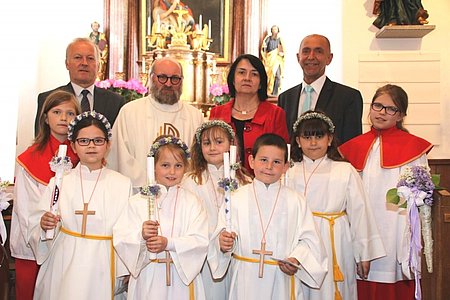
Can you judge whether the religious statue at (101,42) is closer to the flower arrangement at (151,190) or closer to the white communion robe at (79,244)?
the white communion robe at (79,244)

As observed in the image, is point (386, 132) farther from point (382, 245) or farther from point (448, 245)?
point (448, 245)

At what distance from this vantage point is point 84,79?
5043mm

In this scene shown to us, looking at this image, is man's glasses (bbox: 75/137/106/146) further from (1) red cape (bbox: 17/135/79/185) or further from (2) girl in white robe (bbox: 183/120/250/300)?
(2) girl in white robe (bbox: 183/120/250/300)

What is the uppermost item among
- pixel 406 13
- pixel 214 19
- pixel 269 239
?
pixel 214 19

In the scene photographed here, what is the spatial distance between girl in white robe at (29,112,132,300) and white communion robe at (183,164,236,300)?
0.47 m

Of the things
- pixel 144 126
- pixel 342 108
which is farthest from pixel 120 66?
pixel 342 108

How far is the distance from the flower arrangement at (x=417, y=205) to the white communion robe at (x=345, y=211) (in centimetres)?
47

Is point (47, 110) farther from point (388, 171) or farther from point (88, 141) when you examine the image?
point (388, 171)

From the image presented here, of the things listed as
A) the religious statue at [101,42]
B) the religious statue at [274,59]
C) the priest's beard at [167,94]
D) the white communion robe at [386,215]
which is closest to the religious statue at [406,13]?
the religious statue at [274,59]

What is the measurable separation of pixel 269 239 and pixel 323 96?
184 centimetres

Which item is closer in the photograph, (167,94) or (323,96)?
(167,94)

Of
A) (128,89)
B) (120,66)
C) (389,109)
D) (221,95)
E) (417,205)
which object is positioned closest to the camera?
(417,205)

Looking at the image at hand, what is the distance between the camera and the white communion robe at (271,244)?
11.9ft

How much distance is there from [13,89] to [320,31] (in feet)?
16.2
